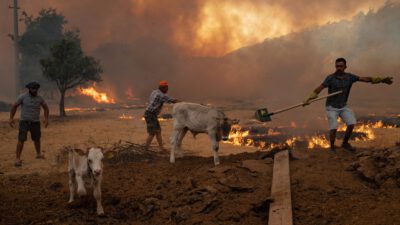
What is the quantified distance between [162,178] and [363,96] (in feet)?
96.4

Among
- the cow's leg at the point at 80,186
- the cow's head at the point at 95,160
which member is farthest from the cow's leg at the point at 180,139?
the cow's head at the point at 95,160

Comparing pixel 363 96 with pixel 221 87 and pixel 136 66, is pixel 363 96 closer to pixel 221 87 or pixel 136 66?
pixel 221 87

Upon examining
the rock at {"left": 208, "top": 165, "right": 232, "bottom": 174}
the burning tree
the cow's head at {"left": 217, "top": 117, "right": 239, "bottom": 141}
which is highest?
the burning tree

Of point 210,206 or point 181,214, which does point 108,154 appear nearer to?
point 181,214

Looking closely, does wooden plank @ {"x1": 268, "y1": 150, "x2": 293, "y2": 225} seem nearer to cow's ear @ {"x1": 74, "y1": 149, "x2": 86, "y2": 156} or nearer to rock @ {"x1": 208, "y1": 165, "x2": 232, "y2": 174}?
rock @ {"x1": 208, "y1": 165, "x2": 232, "y2": 174}

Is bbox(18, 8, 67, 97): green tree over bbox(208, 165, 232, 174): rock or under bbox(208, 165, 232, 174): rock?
over

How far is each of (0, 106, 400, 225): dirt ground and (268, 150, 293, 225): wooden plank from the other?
0.17 meters

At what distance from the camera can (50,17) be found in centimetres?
5400

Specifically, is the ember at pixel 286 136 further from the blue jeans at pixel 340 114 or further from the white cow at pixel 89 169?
the white cow at pixel 89 169

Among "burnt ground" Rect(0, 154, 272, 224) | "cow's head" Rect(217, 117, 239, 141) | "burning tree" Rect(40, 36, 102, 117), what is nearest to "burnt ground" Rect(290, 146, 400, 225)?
"burnt ground" Rect(0, 154, 272, 224)

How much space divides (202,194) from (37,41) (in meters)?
50.7

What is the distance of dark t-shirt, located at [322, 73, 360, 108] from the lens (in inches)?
365

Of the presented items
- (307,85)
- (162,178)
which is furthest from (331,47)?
(162,178)

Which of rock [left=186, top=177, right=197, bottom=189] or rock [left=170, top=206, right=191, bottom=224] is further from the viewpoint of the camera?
rock [left=186, top=177, right=197, bottom=189]
